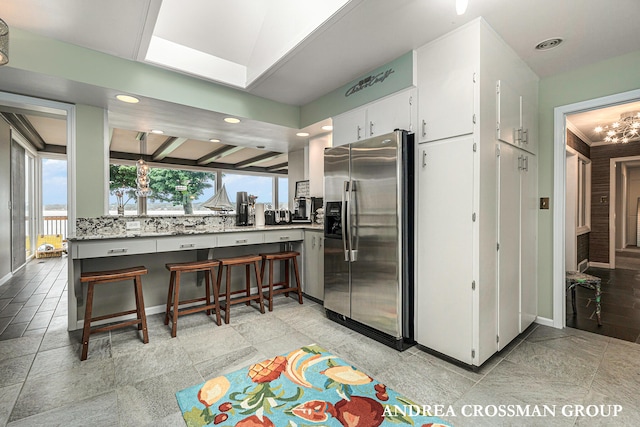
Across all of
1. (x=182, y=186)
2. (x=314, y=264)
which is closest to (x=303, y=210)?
(x=314, y=264)

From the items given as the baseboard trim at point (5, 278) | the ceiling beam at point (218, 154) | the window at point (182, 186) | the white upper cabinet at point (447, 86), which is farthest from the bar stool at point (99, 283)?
the ceiling beam at point (218, 154)

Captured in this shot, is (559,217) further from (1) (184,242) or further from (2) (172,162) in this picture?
(2) (172,162)

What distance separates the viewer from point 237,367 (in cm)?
215

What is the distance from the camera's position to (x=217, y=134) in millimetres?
4129

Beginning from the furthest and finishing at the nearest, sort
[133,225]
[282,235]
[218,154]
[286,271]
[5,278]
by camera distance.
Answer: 1. [218,154]
2. [5,278]
3. [286,271]
4. [282,235]
5. [133,225]

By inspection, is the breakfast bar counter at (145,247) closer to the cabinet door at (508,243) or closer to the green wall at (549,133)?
the cabinet door at (508,243)

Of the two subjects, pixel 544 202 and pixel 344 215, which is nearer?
pixel 344 215

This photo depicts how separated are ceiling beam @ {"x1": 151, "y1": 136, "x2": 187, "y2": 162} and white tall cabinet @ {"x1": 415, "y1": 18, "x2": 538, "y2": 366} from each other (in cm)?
409

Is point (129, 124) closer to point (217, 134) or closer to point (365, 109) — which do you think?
point (217, 134)

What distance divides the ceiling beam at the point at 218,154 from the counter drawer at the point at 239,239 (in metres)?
2.78

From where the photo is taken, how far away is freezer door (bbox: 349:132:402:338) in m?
2.40

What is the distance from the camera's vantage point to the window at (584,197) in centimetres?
538

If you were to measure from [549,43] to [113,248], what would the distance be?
4.00m

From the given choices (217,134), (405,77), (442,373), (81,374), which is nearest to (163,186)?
(217,134)
